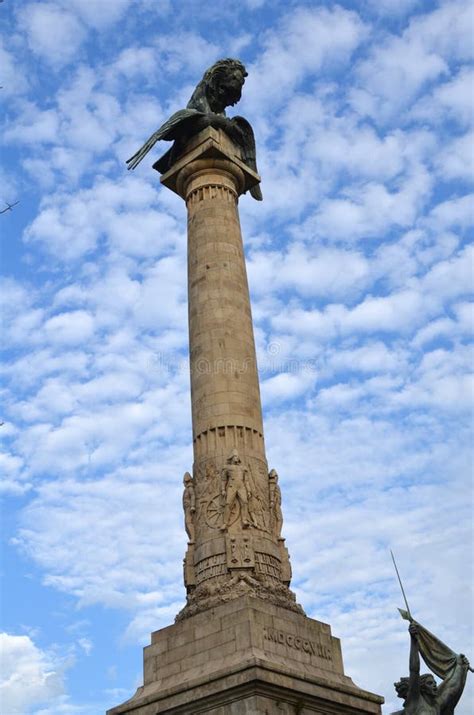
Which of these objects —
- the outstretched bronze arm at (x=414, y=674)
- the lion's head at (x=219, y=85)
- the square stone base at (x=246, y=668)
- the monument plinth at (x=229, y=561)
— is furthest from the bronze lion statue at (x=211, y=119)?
the outstretched bronze arm at (x=414, y=674)

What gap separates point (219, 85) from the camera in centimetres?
2797

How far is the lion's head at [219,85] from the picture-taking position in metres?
27.9

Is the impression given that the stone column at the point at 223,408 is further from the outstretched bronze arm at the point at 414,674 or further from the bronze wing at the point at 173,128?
the outstretched bronze arm at the point at 414,674

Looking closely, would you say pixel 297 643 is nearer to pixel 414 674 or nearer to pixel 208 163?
pixel 414 674

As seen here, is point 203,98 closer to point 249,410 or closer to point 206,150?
point 206,150

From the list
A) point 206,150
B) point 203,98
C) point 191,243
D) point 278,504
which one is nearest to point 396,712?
point 278,504

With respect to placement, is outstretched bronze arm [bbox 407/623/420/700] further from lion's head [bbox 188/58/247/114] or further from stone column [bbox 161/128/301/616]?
lion's head [bbox 188/58/247/114]

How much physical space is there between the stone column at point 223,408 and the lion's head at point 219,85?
5.17ft

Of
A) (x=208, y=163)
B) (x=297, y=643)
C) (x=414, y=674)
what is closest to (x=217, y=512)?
(x=297, y=643)

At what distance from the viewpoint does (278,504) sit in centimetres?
2217

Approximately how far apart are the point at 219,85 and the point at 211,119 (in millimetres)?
1731

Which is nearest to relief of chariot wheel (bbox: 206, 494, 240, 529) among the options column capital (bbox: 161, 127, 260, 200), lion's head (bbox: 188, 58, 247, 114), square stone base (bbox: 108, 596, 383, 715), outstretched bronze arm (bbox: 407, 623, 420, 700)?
square stone base (bbox: 108, 596, 383, 715)

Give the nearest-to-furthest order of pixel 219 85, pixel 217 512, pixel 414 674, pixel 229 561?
pixel 414 674 < pixel 229 561 < pixel 217 512 < pixel 219 85

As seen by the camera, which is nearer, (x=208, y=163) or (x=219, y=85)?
(x=208, y=163)
